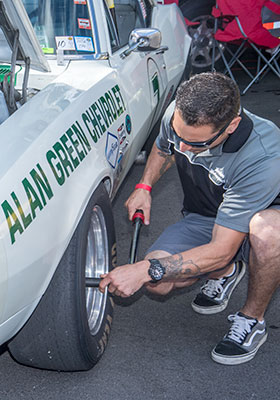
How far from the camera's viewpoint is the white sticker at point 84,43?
3.32 metres

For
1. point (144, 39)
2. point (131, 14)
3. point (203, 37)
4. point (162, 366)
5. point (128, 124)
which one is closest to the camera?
point (162, 366)

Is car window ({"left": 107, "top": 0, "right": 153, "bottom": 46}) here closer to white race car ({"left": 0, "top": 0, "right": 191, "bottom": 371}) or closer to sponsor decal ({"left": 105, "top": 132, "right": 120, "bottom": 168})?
white race car ({"left": 0, "top": 0, "right": 191, "bottom": 371})

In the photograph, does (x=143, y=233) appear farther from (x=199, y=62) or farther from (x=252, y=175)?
(x=199, y=62)

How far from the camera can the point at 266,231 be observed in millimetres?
2547

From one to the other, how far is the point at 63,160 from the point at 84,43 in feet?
4.02

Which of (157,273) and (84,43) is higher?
(84,43)

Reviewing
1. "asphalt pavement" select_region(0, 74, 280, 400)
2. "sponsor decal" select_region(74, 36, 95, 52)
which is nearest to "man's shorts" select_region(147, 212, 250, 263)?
"asphalt pavement" select_region(0, 74, 280, 400)

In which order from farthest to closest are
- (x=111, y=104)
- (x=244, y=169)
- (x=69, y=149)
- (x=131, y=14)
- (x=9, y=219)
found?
1. (x=131, y=14)
2. (x=111, y=104)
3. (x=244, y=169)
4. (x=69, y=149)
5. (x=9, y=219)

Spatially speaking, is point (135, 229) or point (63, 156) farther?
point (135, 229)

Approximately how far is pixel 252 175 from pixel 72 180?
0.72 m

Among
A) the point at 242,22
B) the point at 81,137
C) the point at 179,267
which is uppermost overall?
the point at 81,137

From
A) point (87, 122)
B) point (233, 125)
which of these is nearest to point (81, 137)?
point (87, 122)

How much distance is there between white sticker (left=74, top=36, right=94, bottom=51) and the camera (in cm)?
332

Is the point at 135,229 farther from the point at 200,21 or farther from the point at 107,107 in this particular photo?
the point at 200,21
